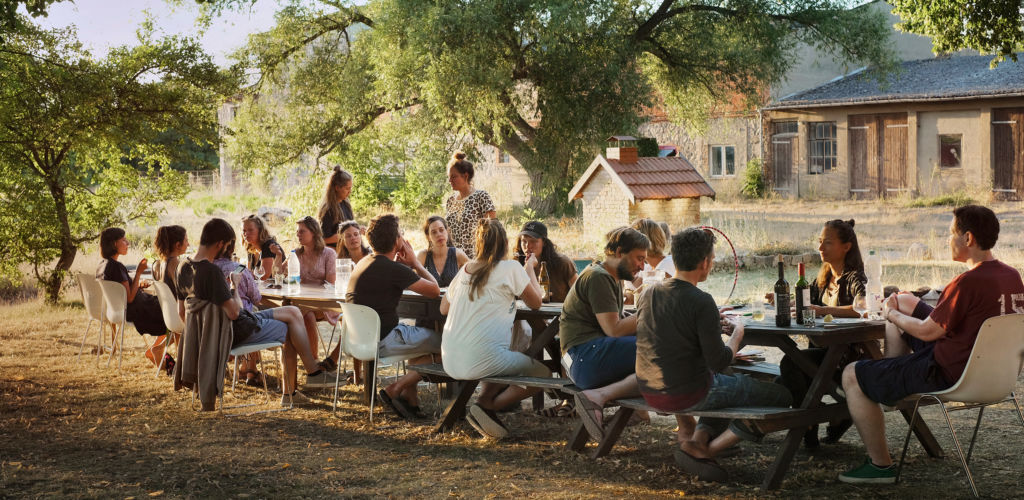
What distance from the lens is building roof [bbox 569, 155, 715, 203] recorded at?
627 inches

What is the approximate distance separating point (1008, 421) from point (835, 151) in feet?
72.3

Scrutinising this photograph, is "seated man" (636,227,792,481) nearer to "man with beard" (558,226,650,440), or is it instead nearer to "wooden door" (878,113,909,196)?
"man with beard" (558,226,650,440)

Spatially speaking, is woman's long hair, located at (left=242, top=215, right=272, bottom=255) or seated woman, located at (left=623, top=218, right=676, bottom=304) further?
woman's long hair, located at (left=242, top=215, right=272, bottom=255)

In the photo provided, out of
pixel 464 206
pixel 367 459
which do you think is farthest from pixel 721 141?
pixel 367 459

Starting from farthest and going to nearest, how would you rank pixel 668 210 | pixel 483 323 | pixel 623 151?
pixel 623 151
pixel 668 210
pixel 483 323

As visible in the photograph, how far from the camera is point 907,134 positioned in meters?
25.6

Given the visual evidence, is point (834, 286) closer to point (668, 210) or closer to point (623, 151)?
point (668, 210)

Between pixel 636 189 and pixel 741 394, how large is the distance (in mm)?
10849

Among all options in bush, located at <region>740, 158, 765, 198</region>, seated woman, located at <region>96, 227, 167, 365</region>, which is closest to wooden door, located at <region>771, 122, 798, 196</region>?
bush, located at <region>740, 158, 765, 198</region>

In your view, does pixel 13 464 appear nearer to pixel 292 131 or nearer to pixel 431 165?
pixel 292 131

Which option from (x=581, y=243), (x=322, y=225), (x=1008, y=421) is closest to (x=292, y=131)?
(x=581, y=243)

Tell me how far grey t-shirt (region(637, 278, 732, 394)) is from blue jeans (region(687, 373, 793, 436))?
0.08 metres

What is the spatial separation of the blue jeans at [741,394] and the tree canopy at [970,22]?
19.4 ft

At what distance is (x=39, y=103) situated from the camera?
12047 millimetres
